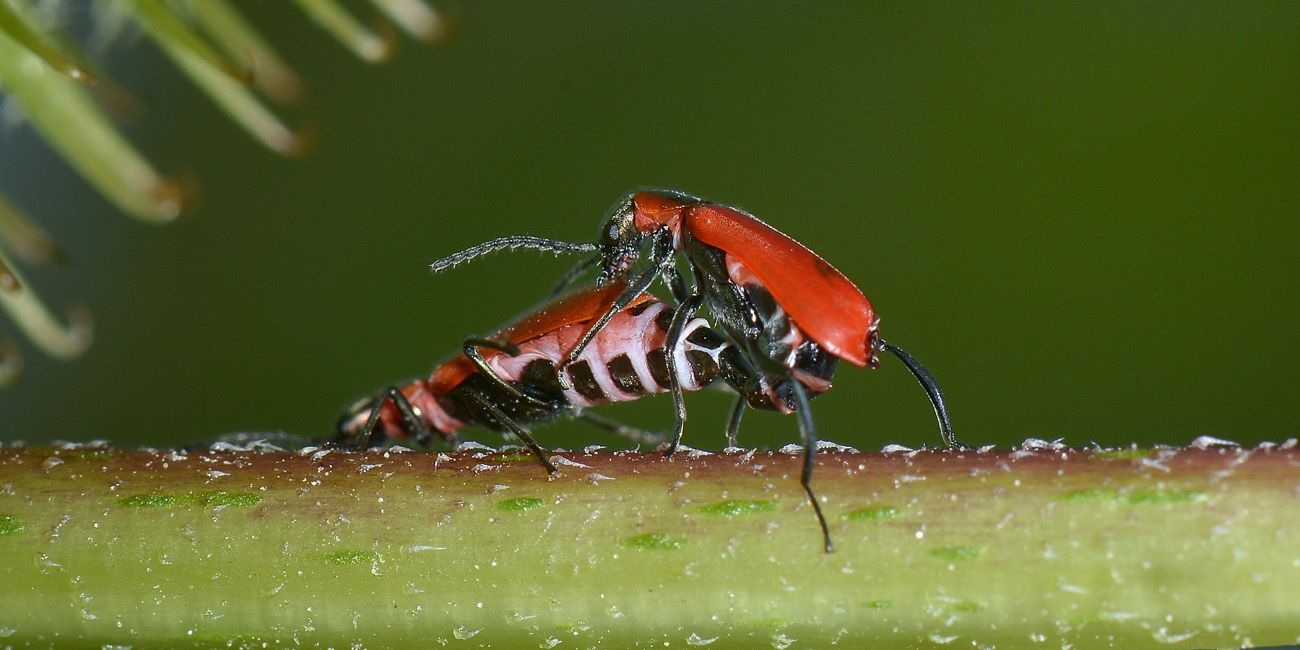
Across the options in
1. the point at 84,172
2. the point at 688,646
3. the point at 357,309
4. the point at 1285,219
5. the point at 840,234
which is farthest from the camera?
the point at 357,309

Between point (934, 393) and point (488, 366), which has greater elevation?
point (934, 393)

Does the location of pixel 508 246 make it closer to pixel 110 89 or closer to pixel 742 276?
pixel 742 276

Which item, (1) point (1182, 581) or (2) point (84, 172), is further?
(2) point (84, 172)

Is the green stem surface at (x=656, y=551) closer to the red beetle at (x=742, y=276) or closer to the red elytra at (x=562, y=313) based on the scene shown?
the red beetle at (x=742, y=276)

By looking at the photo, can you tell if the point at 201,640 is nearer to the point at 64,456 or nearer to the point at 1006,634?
the point at 64,456

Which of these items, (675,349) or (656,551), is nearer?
(656,551)

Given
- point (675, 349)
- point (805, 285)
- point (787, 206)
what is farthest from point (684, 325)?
point (787, 206)

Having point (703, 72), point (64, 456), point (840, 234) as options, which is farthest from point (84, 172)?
point (703, 72)

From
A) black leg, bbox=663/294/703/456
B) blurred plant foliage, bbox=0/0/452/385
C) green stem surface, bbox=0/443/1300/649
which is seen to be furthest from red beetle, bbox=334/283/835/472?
green stem surface, bbox=0/443/1300/649
